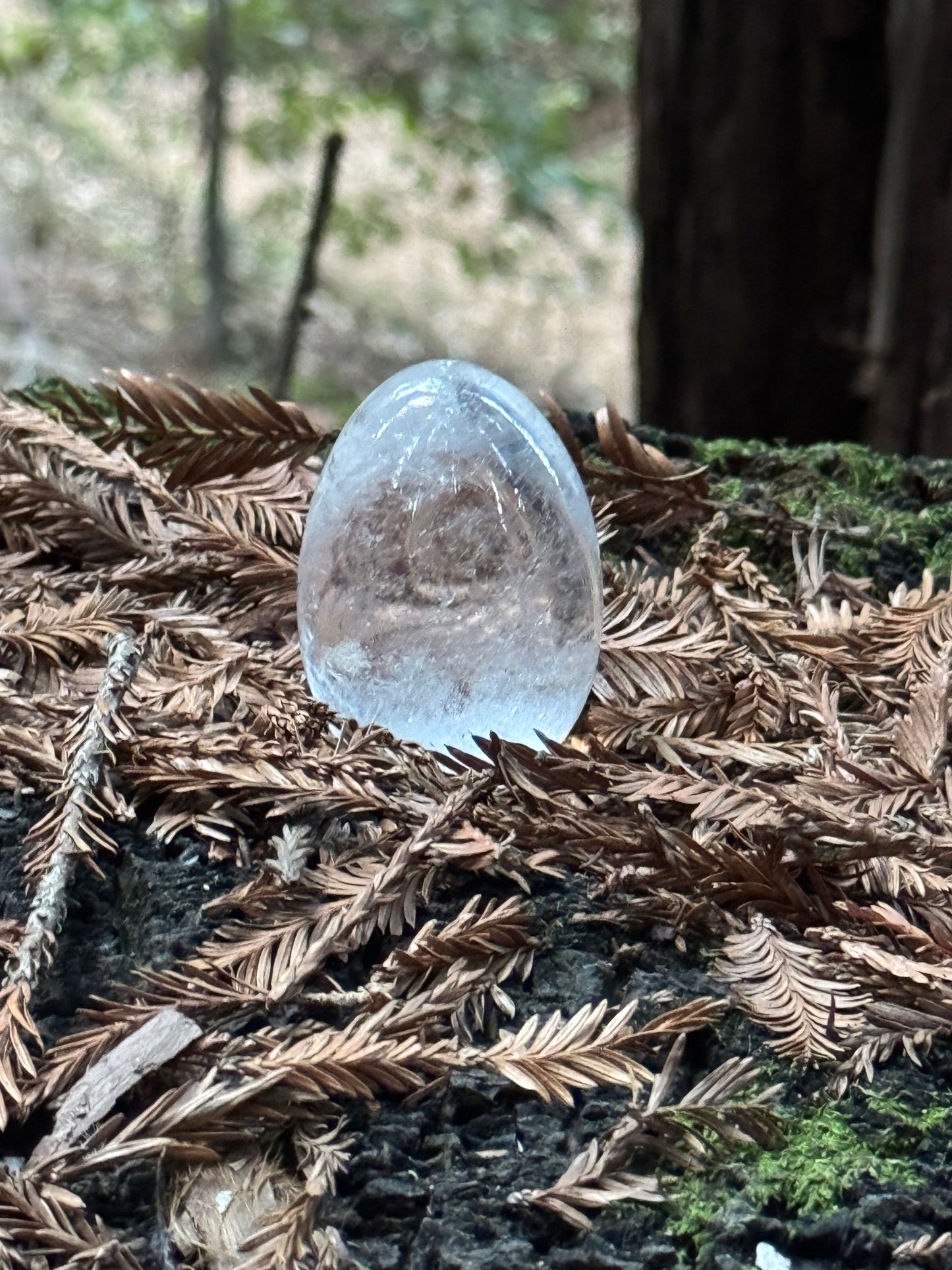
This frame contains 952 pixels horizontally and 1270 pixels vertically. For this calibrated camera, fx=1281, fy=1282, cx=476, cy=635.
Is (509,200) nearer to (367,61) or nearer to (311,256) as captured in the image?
(367,61)

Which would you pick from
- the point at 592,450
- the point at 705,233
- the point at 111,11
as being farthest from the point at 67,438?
the point at 111,11

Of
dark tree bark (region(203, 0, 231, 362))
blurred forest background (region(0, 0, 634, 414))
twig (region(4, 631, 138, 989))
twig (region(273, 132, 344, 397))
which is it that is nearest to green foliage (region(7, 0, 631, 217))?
blurred forest background (region(0, 0, 634, 414))

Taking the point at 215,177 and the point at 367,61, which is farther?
the point at 367,61

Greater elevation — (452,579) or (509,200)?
(452,579)

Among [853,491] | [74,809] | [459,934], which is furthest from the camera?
[853,491]

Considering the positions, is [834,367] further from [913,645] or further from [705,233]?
[913,645]

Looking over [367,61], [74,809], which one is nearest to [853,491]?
[74,809]

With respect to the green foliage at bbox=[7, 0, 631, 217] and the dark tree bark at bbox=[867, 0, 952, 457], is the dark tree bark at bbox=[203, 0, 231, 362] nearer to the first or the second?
the green foliage at bbox=[7, 0, 631, 217]
